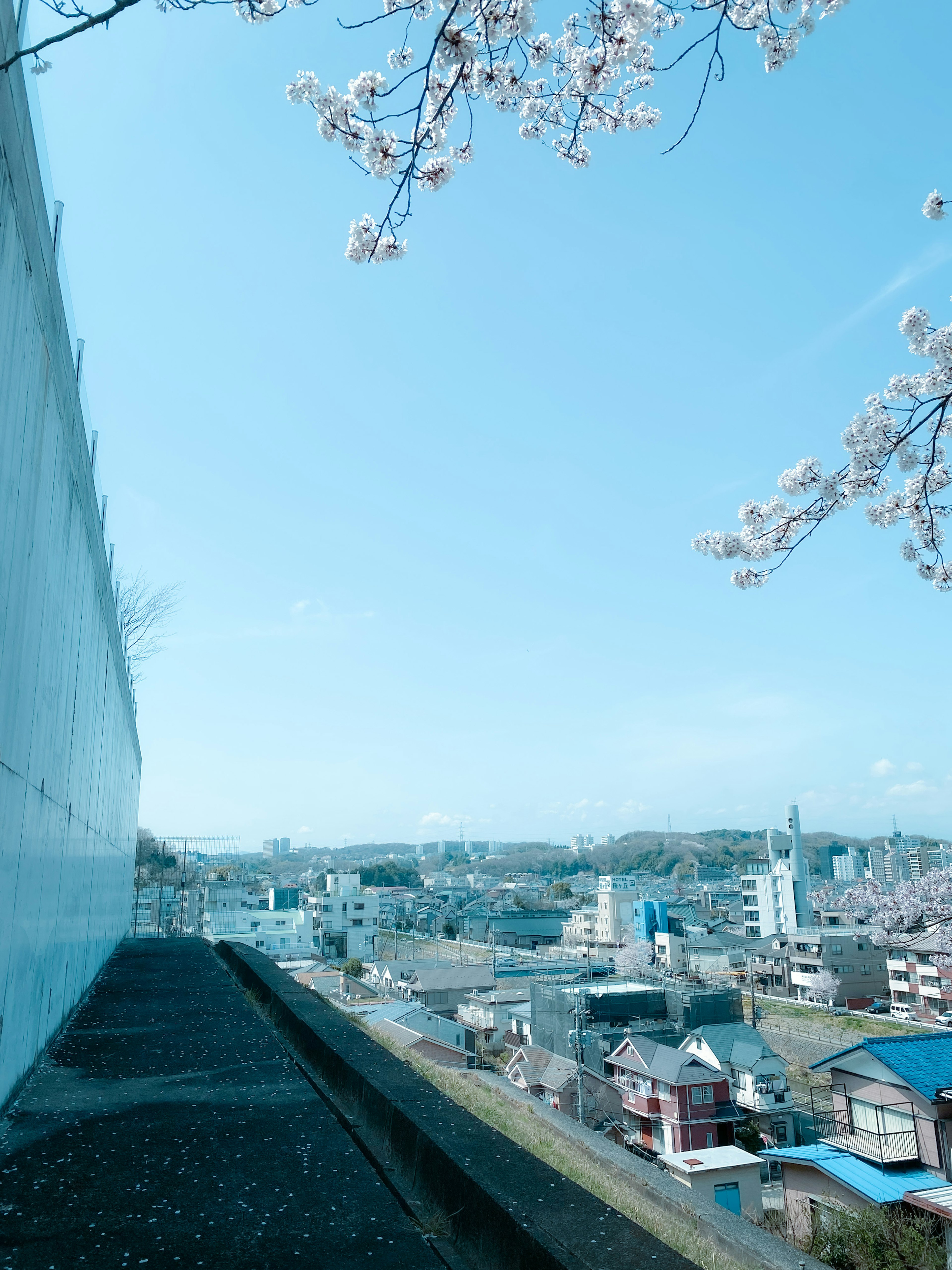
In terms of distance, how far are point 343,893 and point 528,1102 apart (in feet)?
148

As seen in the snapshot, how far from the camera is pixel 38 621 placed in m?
3.98

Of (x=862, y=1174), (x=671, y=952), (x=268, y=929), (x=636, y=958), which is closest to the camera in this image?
(x=862, y=1174)

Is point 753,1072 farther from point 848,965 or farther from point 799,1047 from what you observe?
point 848,965

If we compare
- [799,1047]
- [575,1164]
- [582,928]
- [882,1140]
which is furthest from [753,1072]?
[582,928]

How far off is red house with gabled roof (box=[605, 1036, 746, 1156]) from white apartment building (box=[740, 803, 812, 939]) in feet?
107

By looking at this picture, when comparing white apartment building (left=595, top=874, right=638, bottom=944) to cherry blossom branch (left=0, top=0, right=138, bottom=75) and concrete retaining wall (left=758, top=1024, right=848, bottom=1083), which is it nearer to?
concrete retaining wall (left=758, top=1024, right=848, bottom=1083)

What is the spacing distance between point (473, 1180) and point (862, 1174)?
11.6m

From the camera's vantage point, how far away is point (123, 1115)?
340 cm

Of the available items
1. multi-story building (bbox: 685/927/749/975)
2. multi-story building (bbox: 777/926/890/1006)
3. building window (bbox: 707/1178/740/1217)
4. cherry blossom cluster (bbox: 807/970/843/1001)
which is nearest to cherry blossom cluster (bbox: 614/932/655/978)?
multi-story building (bbox: 685/927/749/975)

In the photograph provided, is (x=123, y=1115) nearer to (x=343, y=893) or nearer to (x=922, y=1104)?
(x=922, y=1104)

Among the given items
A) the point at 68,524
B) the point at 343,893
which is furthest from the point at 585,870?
the point at 68,524

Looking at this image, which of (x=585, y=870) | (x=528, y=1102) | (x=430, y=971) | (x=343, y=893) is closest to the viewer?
(x=528, y=1102)

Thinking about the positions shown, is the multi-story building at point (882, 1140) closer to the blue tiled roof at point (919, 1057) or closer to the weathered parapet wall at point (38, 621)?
the blue tiled roof at point (919, 1057)

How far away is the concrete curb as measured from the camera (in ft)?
9.44
